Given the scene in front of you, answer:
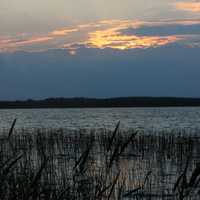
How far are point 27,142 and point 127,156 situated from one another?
4.67m

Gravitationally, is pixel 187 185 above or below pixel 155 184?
above

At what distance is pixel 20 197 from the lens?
5.49 meters

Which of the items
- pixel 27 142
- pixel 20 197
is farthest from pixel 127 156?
pixel 20 197

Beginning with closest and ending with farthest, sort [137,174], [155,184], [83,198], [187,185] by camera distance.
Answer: [187,185]
[83,198]
[155,184]
[137,174]

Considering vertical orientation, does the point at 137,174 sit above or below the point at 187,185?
below

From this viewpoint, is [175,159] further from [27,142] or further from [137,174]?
[27,142]

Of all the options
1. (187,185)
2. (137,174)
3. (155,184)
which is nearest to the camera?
(187,185)

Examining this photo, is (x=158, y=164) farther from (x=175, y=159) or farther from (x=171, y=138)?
(x=171, y=138)

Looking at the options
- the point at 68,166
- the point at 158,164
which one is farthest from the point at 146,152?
the point at 68,166

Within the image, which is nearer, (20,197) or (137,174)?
(20,197)

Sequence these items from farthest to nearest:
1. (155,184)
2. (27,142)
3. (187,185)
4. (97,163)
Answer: (27,142)
(97,163)
(155,184)
(187,185)

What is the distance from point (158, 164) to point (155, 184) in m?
3.89

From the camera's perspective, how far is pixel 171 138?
20859 millimetres

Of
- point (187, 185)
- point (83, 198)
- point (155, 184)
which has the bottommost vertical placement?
point (155, 184)
